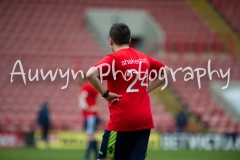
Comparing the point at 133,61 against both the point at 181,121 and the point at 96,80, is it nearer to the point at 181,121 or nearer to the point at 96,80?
the point at 96,80

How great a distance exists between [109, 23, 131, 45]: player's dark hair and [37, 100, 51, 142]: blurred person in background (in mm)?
13657

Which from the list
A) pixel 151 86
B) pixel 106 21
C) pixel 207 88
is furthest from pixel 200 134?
pixel 151 86

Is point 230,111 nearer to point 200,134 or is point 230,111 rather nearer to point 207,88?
point 207,88

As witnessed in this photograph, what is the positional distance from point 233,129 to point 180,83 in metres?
3.15

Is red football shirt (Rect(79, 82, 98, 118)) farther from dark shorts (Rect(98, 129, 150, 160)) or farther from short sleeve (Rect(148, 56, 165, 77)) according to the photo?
dark shorts (Rect(98, 129, 150, 160))

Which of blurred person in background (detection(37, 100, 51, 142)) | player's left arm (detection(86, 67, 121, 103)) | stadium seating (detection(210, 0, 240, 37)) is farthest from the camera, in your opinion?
stadium seating (detection(210, 0, 240, 37))

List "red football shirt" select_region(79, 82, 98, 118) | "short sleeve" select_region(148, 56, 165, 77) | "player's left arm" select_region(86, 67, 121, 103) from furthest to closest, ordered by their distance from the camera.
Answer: "red football shirt" select_region(79, 82, 98, 118)
"short sleeve" select_region(148, 56, 165, 77)
"player's left arm" select_region(86, 67, 121, 103)

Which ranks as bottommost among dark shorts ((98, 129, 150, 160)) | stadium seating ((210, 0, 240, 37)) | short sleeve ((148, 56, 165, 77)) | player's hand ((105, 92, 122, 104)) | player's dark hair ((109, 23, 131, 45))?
dark shorts ((98, 129, 150, 160))

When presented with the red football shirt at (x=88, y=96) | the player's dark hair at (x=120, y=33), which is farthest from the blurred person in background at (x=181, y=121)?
the player's dark hair at (x=120, y=33)

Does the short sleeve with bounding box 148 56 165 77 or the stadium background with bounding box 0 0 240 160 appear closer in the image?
the short sleeve with bounding box 148 56 165 77

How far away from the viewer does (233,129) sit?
72.9ft

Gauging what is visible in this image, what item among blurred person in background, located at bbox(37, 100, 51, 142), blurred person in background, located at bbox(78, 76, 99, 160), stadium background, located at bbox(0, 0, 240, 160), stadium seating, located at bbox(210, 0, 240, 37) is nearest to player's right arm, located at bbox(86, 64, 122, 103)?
blurred person in background, located at bbox(78, 76, 99, 160)

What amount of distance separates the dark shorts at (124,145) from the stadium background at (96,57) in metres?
12.2

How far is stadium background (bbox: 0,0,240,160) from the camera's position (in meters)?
20.9
